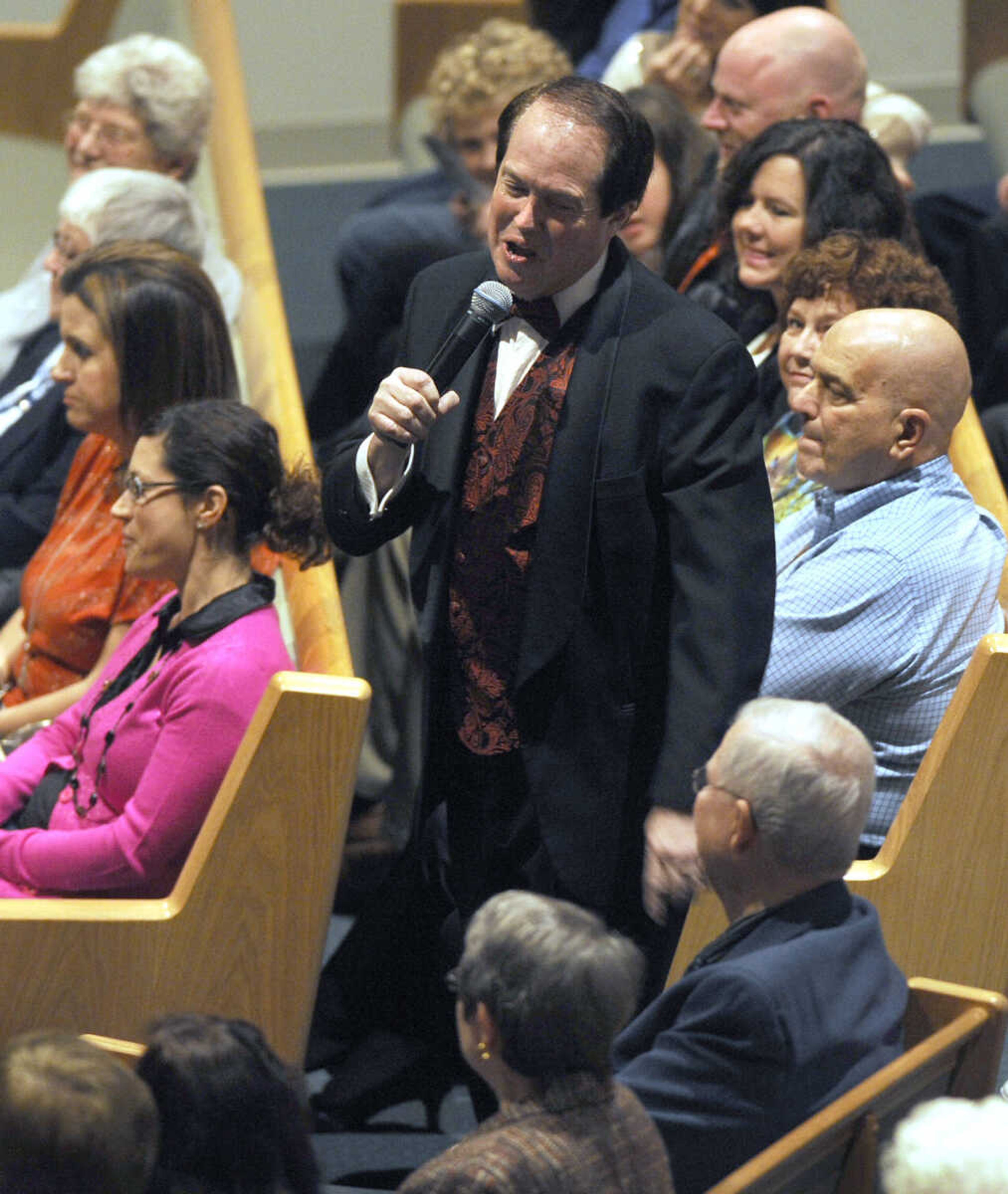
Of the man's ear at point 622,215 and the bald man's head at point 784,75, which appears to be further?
the bald man's head at point 784,75

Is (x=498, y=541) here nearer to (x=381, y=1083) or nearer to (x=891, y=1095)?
(x=891, y=1095)

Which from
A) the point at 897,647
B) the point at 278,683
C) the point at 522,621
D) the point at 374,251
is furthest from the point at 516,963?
the point at 374,251

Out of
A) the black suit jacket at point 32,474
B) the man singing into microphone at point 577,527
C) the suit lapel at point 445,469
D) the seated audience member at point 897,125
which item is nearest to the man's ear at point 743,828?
the man singing into microphone at point 577,527

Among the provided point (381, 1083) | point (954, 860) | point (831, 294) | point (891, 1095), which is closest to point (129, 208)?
point (831, 294)

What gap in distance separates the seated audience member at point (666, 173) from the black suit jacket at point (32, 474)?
41.6 inches

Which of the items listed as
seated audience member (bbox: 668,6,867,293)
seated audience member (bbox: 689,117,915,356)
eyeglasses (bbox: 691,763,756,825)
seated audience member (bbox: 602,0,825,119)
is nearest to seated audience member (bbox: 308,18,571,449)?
seated audience member (bbox: 602,0,825,119)

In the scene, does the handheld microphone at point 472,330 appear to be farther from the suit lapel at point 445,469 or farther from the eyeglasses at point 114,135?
the eyeglasses at point 114,135

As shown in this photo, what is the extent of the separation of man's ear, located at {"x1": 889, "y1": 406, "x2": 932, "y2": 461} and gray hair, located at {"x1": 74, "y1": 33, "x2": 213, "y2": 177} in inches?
79.5

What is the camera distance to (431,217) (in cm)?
453

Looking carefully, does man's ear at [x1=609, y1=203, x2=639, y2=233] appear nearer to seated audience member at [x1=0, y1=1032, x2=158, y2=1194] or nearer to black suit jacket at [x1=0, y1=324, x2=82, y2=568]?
seated audience member at [x1=0, y1=1032, x2=158, y2=1194]

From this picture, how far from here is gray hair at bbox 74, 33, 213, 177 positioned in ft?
13.6

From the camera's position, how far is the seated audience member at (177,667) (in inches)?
103

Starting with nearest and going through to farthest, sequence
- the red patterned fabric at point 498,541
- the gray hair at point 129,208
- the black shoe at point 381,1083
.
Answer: the red patterned fabric at point 498,541
the black shoe at point 381,1083
the gray hair at point 129,208

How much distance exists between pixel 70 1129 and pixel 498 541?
37.6 inches
